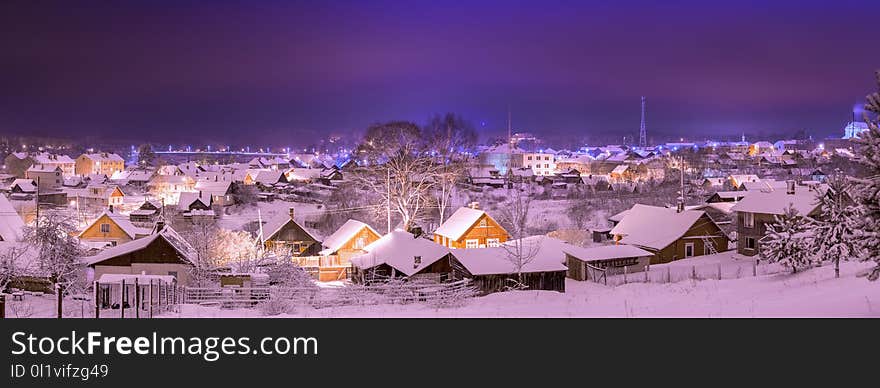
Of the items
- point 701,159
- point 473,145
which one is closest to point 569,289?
point 473,145

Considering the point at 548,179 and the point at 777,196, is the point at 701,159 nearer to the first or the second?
the point at 548,179

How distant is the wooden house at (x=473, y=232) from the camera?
38531 millimetres

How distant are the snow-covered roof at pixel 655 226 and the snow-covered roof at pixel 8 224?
104 feet

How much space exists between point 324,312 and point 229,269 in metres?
10.5

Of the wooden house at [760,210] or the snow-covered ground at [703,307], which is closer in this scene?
the snow-covered ground at [703,307]

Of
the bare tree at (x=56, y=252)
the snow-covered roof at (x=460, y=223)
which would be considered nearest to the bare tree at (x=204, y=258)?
the bare tree at (x=56, y=252)

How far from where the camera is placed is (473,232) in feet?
127

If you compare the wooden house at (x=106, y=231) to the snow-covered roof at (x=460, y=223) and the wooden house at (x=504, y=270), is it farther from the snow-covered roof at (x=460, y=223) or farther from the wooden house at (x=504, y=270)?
the wooden house at (x=504, y=270)

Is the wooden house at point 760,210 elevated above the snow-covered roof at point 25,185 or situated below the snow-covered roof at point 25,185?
below

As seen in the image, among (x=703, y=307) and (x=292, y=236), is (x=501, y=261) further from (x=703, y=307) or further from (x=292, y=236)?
(x=292, y=236)

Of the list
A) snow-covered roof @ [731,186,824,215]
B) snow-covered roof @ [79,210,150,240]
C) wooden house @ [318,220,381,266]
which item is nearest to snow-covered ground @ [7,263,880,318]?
wooden house @ [318,220,381,266]

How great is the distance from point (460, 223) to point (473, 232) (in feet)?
3.71

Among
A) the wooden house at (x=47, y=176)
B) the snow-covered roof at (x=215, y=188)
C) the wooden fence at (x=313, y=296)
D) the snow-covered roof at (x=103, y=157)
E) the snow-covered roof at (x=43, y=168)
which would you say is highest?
the snow-covered roof at (x=103, y=157)

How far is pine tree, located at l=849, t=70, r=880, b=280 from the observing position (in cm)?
844
